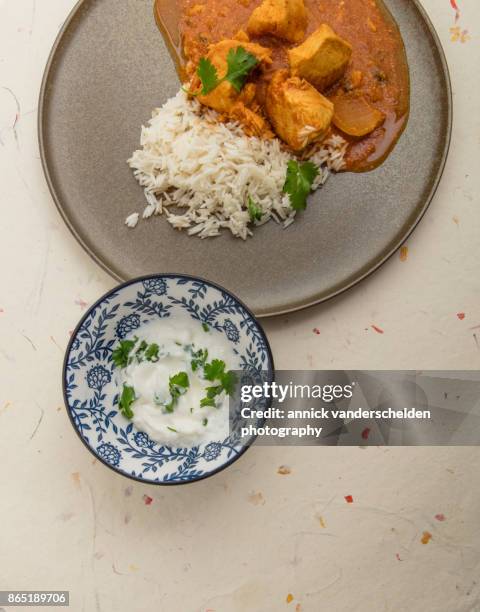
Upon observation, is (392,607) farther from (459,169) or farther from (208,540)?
(459,169)

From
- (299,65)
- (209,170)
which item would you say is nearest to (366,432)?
(209,170)

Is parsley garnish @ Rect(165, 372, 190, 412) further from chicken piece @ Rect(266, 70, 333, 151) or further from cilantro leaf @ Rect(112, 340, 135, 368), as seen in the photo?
chicken piece @ Rect(266, 70, 333, 151)

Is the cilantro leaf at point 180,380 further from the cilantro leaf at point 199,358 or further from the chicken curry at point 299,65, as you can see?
the chicken curry at point 299,65

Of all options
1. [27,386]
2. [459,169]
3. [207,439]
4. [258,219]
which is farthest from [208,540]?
[459,169]

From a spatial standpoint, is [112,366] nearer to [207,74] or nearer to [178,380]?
[178,380]

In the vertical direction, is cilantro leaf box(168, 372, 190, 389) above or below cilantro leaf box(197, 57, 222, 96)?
below

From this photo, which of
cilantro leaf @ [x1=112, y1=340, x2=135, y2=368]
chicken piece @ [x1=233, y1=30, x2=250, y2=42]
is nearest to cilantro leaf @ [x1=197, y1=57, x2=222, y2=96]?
chicken piece @ [x1=233, y1=30, x2=250, y2=42]
